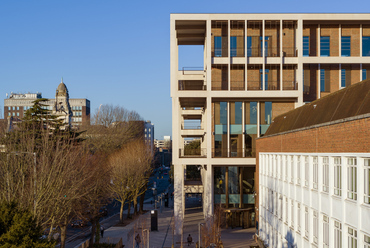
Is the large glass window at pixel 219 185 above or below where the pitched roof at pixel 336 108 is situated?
below

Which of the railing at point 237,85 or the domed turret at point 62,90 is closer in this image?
the railing at point 237,85

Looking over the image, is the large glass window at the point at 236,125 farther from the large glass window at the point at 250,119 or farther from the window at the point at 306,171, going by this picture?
the window at the point at 306,171

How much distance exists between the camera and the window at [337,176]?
17.0m

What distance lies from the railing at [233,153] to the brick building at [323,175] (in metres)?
9.61

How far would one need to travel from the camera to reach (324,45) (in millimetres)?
40938

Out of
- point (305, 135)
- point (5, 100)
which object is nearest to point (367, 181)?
point (305, 135)

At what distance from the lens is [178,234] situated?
4019cm

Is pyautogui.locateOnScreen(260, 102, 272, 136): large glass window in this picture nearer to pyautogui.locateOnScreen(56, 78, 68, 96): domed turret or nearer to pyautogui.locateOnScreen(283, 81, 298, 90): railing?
pyautogui.locateOnScreen(283, 81, 298, 90): railing

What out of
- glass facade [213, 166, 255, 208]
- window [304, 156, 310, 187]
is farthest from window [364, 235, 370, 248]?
glass facade [213, 166, 255, 208]

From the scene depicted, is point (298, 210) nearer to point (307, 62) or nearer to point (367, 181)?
point (367, 181)

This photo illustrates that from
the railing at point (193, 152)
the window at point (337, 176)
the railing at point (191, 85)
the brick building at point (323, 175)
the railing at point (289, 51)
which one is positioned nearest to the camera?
the brick building at point (323, 175)

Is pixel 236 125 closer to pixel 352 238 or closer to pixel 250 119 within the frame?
pixel 250 119

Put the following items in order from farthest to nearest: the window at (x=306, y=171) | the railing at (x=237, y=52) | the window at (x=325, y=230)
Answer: the railing at (x=237, y=52) → the window at (x=306, y=171) → the window at (x=325, y=230)

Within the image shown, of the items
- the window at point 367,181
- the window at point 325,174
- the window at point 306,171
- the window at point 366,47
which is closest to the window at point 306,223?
the window at point 306,171
